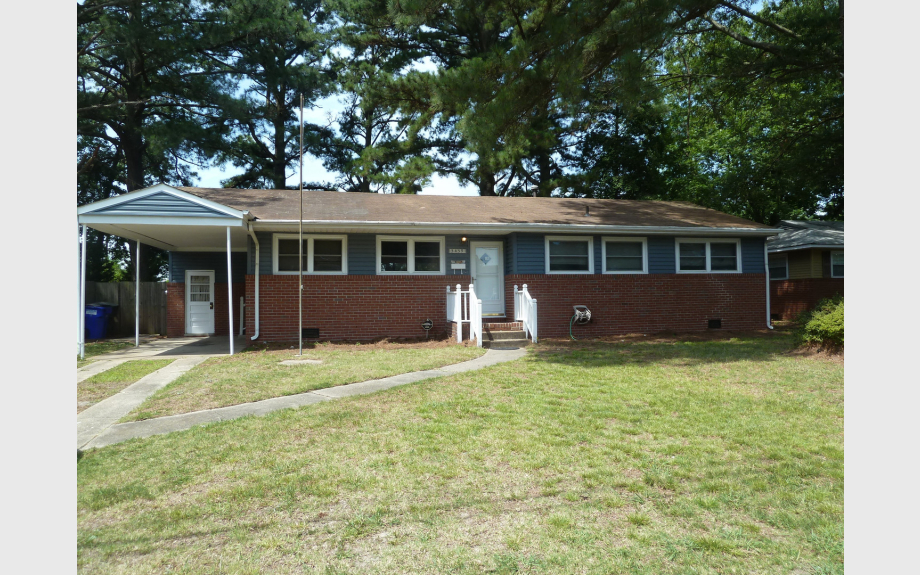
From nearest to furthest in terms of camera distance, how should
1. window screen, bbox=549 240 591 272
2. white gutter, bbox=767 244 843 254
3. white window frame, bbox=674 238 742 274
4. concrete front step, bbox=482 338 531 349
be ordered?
concrete front step, bbox=482 338 531 349, window screen, bbox=549 240 591 272, white window frame, bbox=674 238 742 274, white gutter, bbox=767 244 843 254

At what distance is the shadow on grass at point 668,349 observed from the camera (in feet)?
33.3

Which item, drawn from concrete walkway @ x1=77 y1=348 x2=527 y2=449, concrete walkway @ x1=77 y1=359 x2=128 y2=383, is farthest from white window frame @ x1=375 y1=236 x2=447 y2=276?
concrete walkway @ x1=77 y1=359 x2=128 y2=383

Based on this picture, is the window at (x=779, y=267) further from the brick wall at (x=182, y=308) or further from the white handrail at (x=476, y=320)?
the brick wall at (x=182, y=308)

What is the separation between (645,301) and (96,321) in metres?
16.2

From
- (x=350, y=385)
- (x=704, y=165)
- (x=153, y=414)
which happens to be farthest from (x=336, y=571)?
(x=704, y=165)

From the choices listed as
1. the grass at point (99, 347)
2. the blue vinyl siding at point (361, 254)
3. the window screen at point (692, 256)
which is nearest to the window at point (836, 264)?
the window screen at point (692, 256)

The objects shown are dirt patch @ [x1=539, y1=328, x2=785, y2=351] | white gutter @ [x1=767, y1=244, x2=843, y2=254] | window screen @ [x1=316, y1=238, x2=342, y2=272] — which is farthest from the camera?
white gutter @ [x1=767, y1=244, x2=843, y2=254]

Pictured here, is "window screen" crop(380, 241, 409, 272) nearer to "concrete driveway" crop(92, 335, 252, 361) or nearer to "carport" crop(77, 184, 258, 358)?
"carport" crop(77, 184, 258, 358)

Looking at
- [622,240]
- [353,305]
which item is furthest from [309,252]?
[622,240]

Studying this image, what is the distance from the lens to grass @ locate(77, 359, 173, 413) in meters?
7.17

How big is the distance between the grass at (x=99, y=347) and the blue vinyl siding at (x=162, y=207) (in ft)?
10.3

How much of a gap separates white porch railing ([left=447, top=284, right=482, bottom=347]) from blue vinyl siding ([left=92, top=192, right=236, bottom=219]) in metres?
5.59

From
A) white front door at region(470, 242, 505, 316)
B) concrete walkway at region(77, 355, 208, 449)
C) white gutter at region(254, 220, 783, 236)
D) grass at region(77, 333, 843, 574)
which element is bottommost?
grass at region(77, 333, 843, 574)

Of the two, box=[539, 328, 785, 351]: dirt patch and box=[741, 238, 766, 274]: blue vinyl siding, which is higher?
box=[741, 238, 766, 274]: blue vinyl siding
